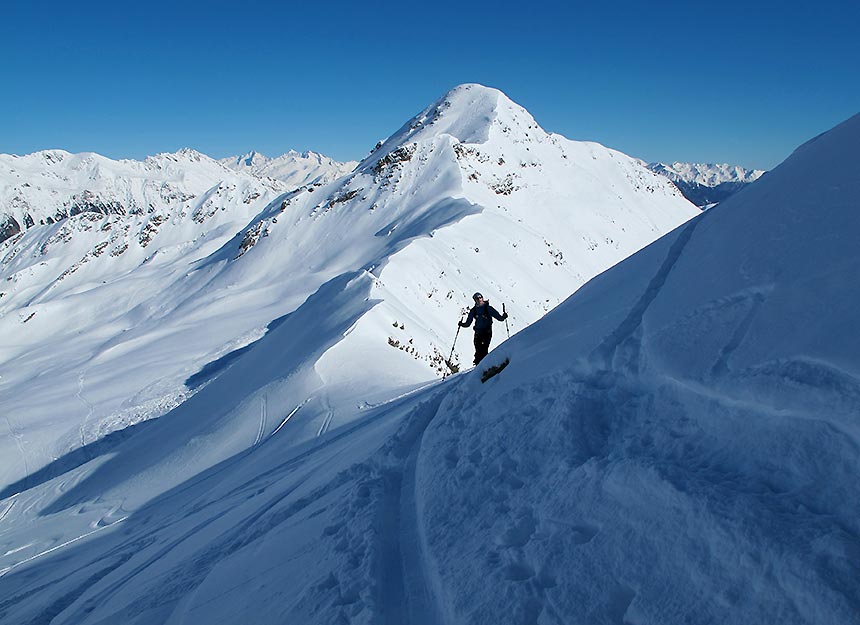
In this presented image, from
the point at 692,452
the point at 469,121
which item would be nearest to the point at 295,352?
the point at 692,452

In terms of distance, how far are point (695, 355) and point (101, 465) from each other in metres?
13.8

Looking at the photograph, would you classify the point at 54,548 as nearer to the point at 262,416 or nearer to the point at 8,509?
the point at 262,416

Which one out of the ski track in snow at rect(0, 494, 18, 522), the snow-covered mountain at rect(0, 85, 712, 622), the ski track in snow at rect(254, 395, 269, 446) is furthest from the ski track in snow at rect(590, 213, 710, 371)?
the ski track in snow at rect(0, 494, 18, 522)

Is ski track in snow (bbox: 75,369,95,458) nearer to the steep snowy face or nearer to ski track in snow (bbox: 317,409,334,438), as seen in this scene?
ski track in snow (bbox: 317,409,334,438)

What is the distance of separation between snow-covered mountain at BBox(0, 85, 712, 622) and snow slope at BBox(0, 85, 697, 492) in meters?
0.13

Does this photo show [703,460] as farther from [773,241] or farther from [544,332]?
[544,332]

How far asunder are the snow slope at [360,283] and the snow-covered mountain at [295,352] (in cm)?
13

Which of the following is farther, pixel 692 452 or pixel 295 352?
pixel 295 352

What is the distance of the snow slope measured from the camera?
535 inches

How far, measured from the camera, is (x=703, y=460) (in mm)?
3172

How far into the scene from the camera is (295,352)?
45.9ft

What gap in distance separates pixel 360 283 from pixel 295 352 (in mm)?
3685

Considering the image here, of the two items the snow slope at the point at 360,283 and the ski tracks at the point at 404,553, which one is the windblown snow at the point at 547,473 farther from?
the snow slope at the point at 360,283

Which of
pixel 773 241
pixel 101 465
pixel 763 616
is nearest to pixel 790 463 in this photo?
pixel 763 616
